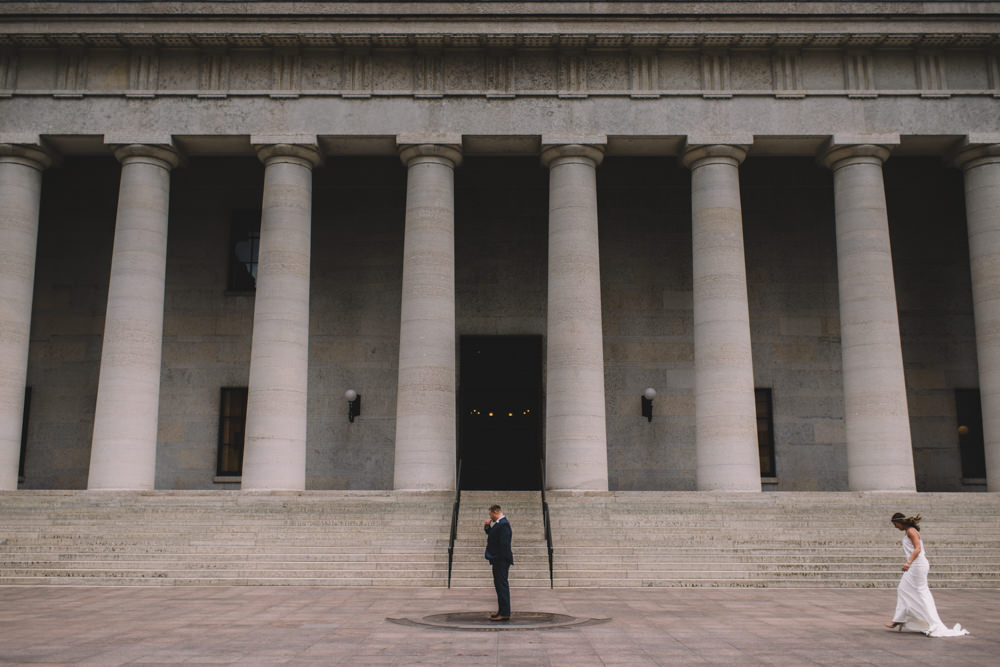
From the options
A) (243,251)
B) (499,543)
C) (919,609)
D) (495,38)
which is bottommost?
(919,609)

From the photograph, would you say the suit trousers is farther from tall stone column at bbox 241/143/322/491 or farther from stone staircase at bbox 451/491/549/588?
tall stone column at bbox 241/143/322/491

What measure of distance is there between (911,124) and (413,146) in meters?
14.4

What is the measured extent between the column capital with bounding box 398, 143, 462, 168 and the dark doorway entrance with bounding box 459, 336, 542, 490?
→ 714 centimetres

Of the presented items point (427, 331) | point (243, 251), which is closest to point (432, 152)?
point (427, 331)

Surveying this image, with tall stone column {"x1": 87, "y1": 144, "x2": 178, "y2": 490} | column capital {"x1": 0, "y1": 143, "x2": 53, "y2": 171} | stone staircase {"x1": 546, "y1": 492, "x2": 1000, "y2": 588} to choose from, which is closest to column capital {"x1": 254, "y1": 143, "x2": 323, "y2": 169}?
tall stone column {"x1": 87, "y1": 144, "x2": 178, "y2": 490}

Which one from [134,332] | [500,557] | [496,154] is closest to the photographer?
[500,557]

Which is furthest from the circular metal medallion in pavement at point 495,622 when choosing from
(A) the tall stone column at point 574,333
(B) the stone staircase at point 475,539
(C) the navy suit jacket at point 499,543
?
(A) the tall stone column at point 574,333

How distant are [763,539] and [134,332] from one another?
17306 mm

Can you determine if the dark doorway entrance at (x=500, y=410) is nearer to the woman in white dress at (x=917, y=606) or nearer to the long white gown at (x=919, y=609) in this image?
the woman in white dress at (x=917, y=606)

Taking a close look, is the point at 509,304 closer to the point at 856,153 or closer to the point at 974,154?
the point at 856,153

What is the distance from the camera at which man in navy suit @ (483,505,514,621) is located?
528 inches

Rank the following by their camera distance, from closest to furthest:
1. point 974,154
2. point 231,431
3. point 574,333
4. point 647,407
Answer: point 574,333, point 974,154, point 647,407, point 231,431

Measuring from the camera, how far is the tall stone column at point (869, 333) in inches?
965

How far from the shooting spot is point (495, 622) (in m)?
13.1
